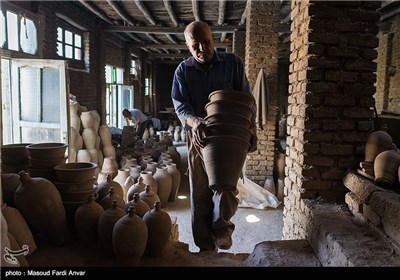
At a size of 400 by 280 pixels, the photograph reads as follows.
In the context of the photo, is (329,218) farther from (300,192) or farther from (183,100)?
(183,100)

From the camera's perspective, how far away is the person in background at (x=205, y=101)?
2371mm

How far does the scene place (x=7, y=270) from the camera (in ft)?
4.54

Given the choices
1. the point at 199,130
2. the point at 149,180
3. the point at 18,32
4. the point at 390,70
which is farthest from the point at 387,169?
the point at 390,70

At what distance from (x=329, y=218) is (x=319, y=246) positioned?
0.70ft

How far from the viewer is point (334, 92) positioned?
2.36 metres

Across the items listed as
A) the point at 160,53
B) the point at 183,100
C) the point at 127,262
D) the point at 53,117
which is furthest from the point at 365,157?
the point at 160,53

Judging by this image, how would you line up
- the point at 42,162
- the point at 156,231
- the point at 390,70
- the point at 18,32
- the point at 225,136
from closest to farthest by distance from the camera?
the point at 225,136
the point at 156,231
the point at 42,162
the point at 18,32
the point at 390,70

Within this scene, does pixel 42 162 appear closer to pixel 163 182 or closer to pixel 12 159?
pixel 12 159

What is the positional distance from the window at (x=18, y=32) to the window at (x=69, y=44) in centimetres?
102

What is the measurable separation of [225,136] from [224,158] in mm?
138

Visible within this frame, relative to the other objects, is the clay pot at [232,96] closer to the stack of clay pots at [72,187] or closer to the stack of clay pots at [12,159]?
the stack of clay pots at [72,187]

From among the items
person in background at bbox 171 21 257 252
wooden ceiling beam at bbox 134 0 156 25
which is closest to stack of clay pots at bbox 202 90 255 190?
person in background at bbox 171 21 257 252

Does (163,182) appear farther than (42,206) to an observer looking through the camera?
Yes

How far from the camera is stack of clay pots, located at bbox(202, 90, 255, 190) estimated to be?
6.81ft
